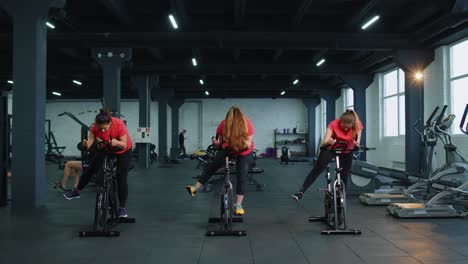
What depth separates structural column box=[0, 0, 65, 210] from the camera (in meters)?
6.03

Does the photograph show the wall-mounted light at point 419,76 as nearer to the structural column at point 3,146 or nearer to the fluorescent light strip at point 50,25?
the fluorescent light strip at point 50,25

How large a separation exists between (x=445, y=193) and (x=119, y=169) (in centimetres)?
409

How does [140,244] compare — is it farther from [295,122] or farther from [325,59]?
[295,122]

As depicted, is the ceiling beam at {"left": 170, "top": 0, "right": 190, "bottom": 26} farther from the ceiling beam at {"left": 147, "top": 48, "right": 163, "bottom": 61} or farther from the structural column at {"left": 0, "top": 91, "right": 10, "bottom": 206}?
the structural column at {"left": 0, "top": 91, "right": 10, "bottom": 206}

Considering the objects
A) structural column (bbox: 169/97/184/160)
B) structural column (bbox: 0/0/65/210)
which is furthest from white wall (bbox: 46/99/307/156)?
structural column (bbox: 0/0/65/210)

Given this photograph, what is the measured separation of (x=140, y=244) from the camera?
4.06 m

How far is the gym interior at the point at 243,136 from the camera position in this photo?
4.19 meters

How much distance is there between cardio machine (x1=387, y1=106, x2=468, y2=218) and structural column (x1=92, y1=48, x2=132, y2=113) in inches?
279

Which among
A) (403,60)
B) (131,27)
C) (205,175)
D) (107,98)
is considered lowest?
(205,175)

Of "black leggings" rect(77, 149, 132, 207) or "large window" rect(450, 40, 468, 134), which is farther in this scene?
"large window" rect(450, 40, 468, 134)

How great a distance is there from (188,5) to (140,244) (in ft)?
21.1

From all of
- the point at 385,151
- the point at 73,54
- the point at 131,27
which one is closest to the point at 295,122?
the point at 385,151

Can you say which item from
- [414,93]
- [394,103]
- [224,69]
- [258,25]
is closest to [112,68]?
[258,25]

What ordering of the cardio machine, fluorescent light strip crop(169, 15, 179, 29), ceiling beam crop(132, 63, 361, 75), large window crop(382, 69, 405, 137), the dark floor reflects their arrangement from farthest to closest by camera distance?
1. ceiling beam crop(132, 63, 361, 75)
2. large window crop(382, 69, 405, 137)
3. fluorescent light strip crop(169, 15, 179, 29)
4. the cardio machine
5. the dark floor
